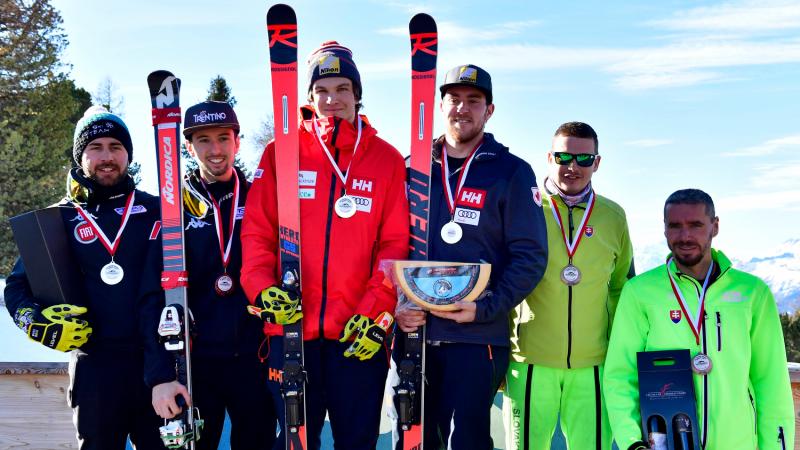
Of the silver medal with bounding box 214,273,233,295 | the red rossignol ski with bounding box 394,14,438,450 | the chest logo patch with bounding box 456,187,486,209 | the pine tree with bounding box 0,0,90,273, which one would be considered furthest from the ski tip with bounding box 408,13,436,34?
the pine tree with bounding box 0,0,90,273

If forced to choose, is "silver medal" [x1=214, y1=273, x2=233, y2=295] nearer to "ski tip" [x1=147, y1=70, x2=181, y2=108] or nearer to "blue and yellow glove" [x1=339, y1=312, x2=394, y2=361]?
"blue and yellow glove" [x1=339, y1=312, x2=394, y2=361]

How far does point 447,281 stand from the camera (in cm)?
361

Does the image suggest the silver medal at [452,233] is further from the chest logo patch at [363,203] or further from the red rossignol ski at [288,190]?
the red rossignol ski at [288,190]

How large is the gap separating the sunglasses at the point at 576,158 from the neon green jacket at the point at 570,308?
234 mm

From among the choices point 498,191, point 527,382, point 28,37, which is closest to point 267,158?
→ point 498,191

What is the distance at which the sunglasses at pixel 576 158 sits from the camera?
165 inches

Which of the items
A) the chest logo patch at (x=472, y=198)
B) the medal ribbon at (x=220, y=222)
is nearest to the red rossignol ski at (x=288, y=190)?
the medal ribbon at (x=220, y=222)

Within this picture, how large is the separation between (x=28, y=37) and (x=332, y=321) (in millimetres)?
25203

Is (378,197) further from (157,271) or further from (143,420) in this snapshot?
(143,420)

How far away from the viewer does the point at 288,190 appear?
370cm

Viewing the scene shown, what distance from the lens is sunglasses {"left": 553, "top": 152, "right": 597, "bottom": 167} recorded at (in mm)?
4188

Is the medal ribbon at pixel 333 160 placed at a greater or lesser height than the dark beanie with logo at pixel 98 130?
lesser

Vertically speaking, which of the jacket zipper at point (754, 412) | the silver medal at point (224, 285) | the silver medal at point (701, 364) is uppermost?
the silver medal at point (224, 285)

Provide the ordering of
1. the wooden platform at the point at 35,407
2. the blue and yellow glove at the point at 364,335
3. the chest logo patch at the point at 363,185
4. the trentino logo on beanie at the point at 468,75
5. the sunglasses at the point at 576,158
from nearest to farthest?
the blue and yellow glove at the point at 364,335
the chest logo patch at the point at 363,185
the trentino logo on beanie at the point at 468,75
the sunglasses at the point at 576,158
the wooden platform at the point at 35,407
